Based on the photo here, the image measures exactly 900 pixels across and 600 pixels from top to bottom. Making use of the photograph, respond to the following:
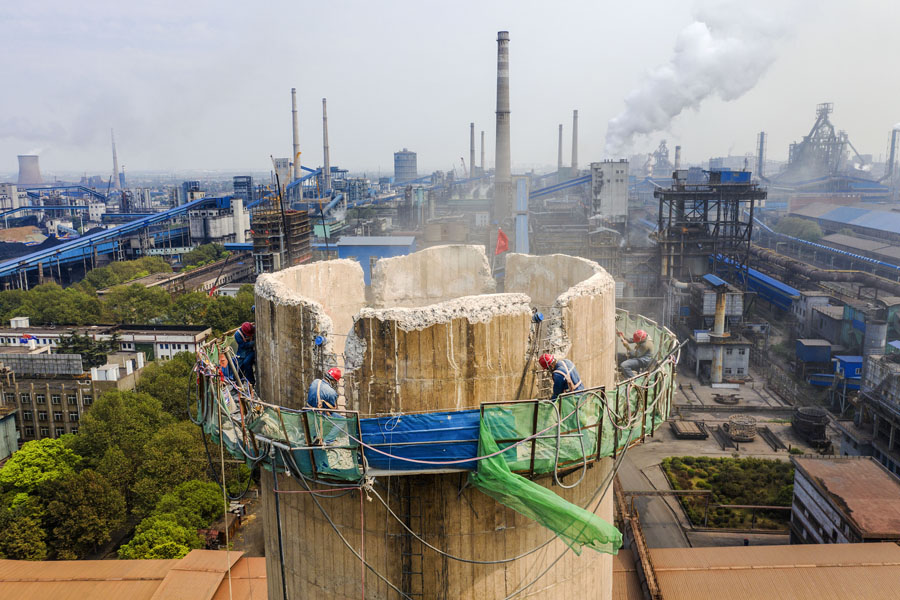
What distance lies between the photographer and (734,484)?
101 feet

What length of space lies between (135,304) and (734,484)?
4577 centimetres

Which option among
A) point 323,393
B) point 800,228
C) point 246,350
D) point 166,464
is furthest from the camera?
point 800,228

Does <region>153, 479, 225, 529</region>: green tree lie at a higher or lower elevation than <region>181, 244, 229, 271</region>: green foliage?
lower

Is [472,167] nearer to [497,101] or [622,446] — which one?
[497,101]

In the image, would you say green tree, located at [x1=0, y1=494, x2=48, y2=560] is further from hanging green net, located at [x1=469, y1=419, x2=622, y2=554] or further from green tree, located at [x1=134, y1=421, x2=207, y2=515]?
hanging green net, located at [x1=469, y1=419, x2=622, y2=554]

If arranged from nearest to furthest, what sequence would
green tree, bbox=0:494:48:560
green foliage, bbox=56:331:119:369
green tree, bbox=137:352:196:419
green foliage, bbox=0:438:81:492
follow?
green tree, bbox=0:494:48:560 → green foliage, bbox=0:438:81:492 → green tree, bbox=137:352:196:419 → green foliage, bbox=56:331:119:369

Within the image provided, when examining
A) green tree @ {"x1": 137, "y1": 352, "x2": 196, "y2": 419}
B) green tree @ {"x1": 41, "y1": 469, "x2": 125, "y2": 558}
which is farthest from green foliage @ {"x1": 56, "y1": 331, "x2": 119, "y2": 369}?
green tree @ {"x1": 41, "y1": 469, "x2": 125, "y2": 558}

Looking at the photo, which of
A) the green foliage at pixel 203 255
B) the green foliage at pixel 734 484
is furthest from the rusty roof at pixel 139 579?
the green foliage at pixel 203 255

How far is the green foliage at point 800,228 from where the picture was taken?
87.7 meters

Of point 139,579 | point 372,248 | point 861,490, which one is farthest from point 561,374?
point 372,248

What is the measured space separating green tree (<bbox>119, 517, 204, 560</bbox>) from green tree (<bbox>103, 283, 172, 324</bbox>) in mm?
34097

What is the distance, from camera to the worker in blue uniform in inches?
341

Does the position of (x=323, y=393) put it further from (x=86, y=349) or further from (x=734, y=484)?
(x=86, y=349)

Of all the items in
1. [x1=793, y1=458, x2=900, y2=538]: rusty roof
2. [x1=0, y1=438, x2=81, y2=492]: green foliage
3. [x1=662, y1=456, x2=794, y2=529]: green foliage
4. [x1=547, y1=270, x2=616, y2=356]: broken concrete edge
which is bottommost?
[x1=662, y1=456, x2=794, y2=529]: green foliage
